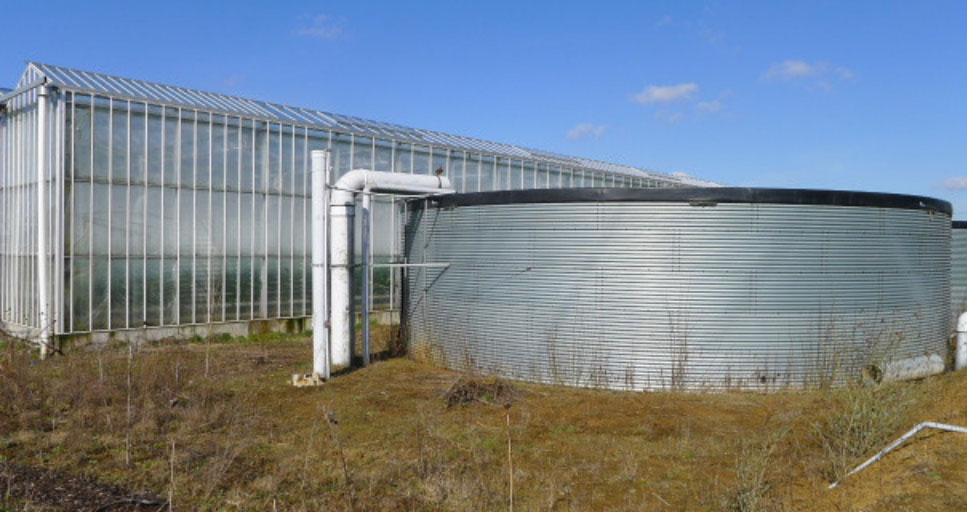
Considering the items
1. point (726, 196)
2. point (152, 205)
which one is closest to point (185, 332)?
point (152, 205)

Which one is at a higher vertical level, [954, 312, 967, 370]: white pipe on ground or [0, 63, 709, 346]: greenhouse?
[0, 63, 709, 346]: greenhouse

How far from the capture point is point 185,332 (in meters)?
16.9

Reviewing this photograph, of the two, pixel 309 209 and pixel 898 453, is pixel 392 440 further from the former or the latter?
pixel 309 209

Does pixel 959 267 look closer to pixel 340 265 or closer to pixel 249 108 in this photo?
pixel 340 265

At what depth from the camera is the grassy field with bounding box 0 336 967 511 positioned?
6586mm

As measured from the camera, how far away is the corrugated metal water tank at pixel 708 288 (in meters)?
11.4

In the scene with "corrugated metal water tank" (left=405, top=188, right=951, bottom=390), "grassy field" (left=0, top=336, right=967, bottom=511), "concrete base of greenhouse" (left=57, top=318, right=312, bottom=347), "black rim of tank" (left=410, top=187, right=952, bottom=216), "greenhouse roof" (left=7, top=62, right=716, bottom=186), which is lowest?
"grassy field" (left=0, top=336, right=967, bottom=511)

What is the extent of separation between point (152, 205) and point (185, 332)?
2.83 metres

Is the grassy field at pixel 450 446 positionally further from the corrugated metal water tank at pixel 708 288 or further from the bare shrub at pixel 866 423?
the corrugated metal water tank at pixel 708 288

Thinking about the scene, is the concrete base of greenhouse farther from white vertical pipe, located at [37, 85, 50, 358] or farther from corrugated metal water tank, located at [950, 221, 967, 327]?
corrugated metal water tank, located at [950, 221, 967, 327]

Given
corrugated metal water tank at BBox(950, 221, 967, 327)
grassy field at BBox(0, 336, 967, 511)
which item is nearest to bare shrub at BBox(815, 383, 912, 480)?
grassy field at BBox(0, 336, 967, 511)

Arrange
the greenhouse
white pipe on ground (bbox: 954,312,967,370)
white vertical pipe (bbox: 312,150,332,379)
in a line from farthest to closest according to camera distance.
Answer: the greenhouse, white pipe on ground (bbox: 954,312,967,370), white vertical pipe (bbox: 312,150,332,379)

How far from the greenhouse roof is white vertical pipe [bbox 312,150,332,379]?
6072mm

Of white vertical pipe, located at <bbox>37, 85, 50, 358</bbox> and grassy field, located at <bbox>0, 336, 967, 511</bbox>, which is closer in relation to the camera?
grassy field, located at <bbox>0, 336, 967, 511</bbox>
